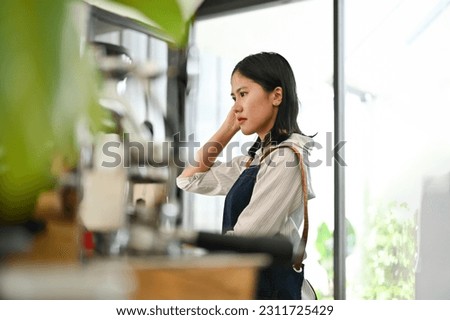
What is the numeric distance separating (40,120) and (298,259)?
3.23 feet

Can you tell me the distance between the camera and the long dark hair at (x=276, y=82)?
108cm

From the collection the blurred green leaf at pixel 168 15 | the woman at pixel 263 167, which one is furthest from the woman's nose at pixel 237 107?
the blurred green leaf at pixel 168 15

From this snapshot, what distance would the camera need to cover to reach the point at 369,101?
51.1 inches

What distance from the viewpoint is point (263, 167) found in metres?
1.06

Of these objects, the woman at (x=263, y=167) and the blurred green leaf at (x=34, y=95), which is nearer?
the blurred green leaf at (x=34, y=95)

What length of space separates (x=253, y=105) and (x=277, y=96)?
0.05m

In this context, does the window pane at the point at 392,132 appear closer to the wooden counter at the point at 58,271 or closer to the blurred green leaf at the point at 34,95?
the wooden counter at the point at 58,271

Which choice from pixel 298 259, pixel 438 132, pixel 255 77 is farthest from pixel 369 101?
pixel 298 259

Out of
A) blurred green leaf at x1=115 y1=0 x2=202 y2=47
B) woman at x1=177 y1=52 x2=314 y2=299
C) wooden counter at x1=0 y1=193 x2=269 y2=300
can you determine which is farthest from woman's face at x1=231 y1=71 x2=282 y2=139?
blurred green leaf at x1=115 y1=0 x2=202 y2=47

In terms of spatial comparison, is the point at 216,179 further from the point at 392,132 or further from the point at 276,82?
the point at 392,132

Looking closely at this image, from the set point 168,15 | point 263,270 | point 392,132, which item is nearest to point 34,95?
point 168,15

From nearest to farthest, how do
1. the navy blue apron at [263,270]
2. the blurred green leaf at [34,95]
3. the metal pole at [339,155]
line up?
the blurred green leaf at [34,95] → the navy blue apron at [263,270] → the metal pole at [339,155]

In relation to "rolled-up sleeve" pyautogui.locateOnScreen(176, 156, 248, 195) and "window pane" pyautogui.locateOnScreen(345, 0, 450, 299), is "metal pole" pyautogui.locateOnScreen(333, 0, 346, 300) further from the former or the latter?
"rolled-up sleeve" pyautogui.locateOnScreen(176, 156, 248, 195)

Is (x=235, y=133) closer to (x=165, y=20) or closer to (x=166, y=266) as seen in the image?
(x=166, y=266)
